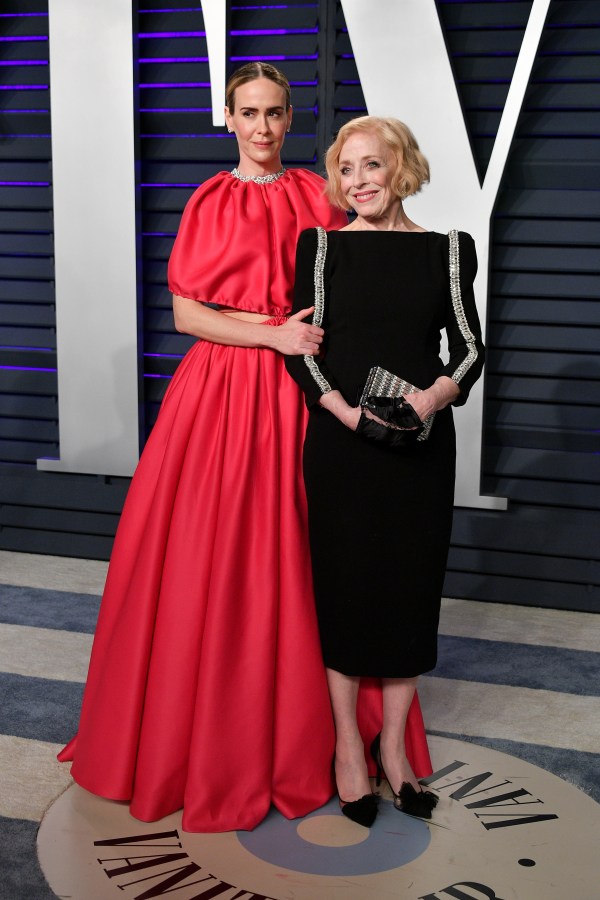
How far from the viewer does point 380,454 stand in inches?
91.4

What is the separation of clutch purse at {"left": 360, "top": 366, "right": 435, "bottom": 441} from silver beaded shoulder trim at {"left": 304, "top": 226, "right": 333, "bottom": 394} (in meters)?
0.10

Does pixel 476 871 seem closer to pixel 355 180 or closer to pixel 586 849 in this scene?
pixel 586 849

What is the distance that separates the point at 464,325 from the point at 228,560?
77 centimetres

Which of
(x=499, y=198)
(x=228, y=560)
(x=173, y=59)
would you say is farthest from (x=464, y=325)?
(x=173, y=59)

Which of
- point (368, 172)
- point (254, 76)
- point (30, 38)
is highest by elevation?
→ point (30, 38)


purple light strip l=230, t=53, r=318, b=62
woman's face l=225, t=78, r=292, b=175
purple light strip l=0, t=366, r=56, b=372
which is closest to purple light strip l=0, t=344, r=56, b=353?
purple light strip l=0, t=366, r=56, b=372

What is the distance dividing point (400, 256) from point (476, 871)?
4.45ft

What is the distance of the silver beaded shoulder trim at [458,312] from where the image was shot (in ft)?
7.50

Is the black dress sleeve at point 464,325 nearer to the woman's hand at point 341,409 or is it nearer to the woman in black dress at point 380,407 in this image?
the woman in black dress at point 380,407

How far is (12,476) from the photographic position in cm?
479

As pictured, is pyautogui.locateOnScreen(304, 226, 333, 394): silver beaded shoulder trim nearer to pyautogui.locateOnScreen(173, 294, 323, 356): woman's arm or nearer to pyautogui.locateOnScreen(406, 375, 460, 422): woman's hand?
pyautogui.locateOnScreen(173, 294, 323, 356): woman's arm

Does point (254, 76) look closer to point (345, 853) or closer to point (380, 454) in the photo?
point (380, 454)

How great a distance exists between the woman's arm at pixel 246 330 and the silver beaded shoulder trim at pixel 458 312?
31 cm

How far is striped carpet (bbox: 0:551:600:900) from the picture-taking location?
2562 mm
